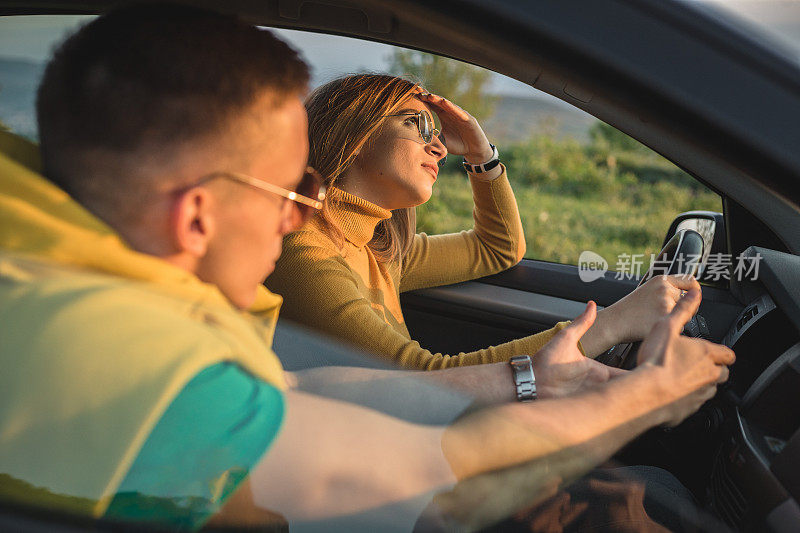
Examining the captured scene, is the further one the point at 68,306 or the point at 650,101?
the point at 650,101

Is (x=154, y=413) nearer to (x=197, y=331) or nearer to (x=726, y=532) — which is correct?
(x=197, y=331)

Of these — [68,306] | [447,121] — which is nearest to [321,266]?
[447,121]

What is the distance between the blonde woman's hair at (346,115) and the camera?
2.01 m

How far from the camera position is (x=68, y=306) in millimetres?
753

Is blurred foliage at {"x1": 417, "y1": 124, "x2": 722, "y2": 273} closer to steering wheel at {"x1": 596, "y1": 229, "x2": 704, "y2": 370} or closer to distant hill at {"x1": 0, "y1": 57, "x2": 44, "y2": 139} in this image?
steering wheel at {"x1": 596, "y1": 229, "x2": 704, "y2": 370}

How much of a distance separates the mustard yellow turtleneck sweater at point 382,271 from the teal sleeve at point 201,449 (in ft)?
1.57

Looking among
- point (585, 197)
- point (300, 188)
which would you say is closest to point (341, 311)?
point (300, 188)

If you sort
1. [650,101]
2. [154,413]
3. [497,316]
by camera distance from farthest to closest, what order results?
1. [497,316]
2. [650,101]
3. [154,413]

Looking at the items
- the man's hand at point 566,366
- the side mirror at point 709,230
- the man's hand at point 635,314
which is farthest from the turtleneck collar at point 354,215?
the side mirror at point 709,230

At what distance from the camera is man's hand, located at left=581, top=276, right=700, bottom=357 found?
5.42 ft

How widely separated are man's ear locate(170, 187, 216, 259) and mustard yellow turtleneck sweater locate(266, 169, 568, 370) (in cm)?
41

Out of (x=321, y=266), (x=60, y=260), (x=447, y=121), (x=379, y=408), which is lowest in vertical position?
(x=321, y=266)

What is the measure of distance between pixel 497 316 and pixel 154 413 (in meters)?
1.93

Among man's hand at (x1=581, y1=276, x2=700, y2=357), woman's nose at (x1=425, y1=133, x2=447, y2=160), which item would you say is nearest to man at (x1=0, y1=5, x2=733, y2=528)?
man's hand at (x1=581, y1=276, x2=700, y2=357)
